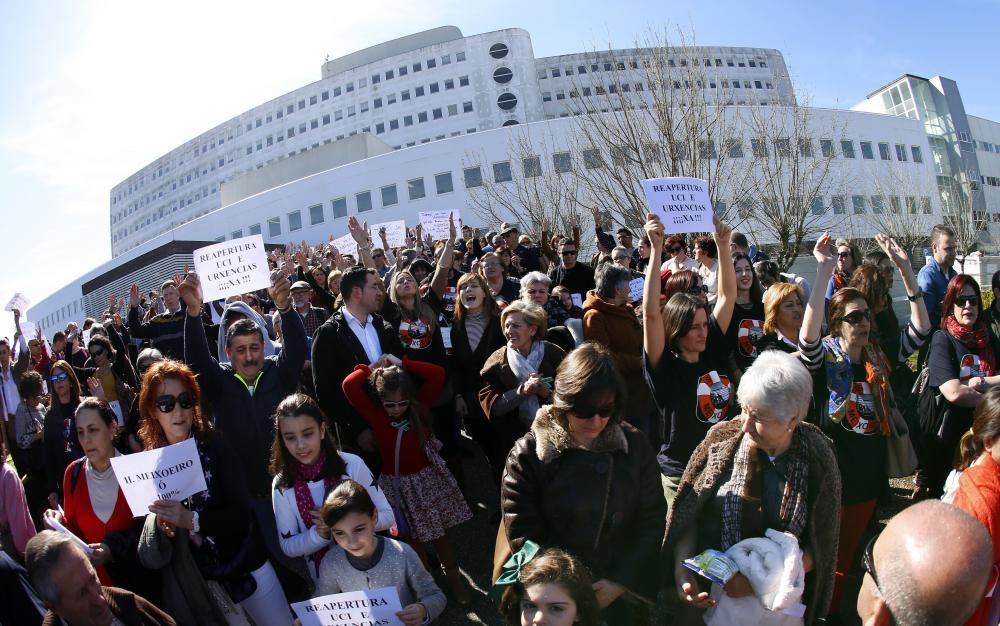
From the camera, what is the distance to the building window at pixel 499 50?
69812 mm

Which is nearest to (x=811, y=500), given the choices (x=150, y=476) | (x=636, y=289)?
(x=150, y=476)

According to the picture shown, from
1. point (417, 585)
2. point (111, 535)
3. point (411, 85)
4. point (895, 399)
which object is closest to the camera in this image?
point (417, 585)

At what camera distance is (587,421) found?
2.70 metres

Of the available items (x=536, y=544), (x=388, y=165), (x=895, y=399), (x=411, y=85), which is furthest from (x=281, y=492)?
(x=411, y=85)

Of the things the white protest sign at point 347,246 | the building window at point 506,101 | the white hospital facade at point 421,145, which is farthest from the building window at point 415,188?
the building window at point 506,101

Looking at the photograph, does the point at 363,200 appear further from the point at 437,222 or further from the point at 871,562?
the point at 871,562

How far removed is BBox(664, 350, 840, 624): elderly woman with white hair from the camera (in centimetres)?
259

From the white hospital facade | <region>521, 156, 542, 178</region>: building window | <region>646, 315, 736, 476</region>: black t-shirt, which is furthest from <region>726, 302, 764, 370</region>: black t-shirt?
<region>521, 156, 542, 178</region>: building window

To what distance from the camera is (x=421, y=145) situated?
136 feet

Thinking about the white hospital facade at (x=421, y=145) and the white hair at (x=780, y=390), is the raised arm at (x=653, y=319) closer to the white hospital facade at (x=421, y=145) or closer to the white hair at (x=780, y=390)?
the white hair at (x=780, y=390)

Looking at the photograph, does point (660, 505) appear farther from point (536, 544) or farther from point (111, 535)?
point (111, 535)

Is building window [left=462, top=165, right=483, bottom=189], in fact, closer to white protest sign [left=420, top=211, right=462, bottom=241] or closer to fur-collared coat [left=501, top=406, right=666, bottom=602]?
white protest sign [left=420, top=211, right=462, bottom=241]

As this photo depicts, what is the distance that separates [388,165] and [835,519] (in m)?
42.3

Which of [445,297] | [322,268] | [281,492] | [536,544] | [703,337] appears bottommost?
[536,544]
